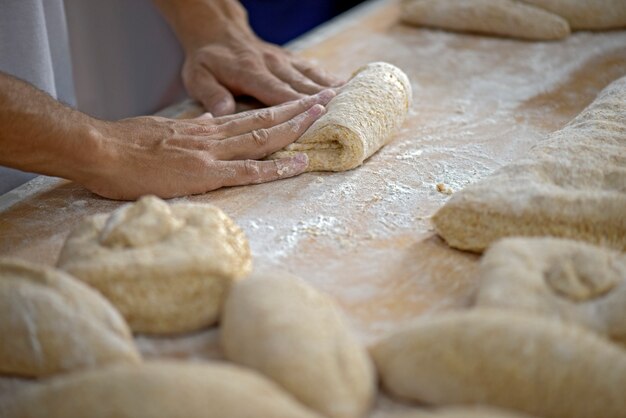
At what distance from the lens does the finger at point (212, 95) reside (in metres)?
2.45

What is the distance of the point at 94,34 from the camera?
3.58 metres

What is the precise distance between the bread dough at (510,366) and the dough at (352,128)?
87cm

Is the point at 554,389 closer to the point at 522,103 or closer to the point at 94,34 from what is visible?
the point at 522,103

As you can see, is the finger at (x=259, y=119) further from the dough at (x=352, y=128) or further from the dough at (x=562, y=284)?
the dough at (x=562, y=284)

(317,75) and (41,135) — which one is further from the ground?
(41,135)

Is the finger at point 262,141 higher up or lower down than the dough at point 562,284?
lower down

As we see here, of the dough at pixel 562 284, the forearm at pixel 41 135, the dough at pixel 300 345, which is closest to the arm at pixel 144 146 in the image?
the forearm at pixel 41 135

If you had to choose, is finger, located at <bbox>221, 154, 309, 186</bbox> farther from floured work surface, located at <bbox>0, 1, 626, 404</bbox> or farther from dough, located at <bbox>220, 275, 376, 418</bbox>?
dough, located at <bbox>220, 275, 376, 418</bbox>

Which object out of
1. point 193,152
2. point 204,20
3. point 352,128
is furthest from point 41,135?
point 204,20

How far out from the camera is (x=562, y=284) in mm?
1332

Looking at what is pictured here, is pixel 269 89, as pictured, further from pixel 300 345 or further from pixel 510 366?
pixel 510 366

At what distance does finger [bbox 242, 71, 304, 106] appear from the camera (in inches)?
95.6

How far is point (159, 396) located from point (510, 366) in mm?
536

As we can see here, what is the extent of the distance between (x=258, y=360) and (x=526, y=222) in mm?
731
